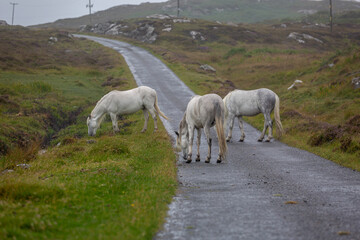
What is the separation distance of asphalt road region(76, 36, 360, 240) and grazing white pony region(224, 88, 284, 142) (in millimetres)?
2136

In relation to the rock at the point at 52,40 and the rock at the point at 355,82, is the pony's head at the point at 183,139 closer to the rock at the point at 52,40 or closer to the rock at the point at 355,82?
the rock at the point at 355,82

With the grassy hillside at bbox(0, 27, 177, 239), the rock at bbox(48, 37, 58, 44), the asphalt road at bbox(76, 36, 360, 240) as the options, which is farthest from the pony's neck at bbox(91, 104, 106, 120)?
the rock at bbox(48, 37, 58, 44)

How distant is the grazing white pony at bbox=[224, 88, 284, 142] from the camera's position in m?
18.5

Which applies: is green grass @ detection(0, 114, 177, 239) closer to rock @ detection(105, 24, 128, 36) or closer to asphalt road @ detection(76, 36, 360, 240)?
asphalt road @ detection(76, 36, 360, 240)

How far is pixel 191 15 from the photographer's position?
160 m

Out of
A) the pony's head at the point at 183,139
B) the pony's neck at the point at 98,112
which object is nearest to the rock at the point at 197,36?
the pony's neck at the point at 98,112

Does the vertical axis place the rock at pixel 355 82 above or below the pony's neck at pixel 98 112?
above

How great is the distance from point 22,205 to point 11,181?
1342 mm

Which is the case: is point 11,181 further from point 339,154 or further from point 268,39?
point 268,39

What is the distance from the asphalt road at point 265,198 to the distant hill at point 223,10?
138 m

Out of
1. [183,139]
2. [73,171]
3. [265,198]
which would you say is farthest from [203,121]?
[265,198]

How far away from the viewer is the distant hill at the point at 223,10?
15650cm

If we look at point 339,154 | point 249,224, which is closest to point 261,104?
point 339,154

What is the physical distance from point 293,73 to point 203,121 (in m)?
29.5
